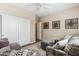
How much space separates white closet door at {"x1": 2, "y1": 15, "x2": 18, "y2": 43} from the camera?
1.33m

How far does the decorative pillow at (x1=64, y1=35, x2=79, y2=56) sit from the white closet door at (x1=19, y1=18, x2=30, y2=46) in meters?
0.66

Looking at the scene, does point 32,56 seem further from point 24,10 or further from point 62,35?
point 24,10

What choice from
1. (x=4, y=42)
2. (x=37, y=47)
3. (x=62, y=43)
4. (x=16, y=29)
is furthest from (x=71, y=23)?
(x=4, y=42)

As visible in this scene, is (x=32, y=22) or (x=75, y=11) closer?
(x=75, y=11)

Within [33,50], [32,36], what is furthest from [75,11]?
[33,50]

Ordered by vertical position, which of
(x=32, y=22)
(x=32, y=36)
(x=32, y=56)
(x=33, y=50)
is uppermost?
(x=32, y=22)

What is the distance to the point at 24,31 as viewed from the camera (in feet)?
4.87

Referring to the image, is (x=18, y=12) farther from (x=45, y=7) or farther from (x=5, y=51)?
(x=5, y=51)

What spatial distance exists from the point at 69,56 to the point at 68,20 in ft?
1.89

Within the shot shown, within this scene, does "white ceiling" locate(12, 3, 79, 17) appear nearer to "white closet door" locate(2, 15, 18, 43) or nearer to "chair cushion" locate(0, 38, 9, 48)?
"white closet door" locate(2, 15, 18, 43)

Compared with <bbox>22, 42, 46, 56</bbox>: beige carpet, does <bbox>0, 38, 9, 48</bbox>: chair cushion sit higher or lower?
higher

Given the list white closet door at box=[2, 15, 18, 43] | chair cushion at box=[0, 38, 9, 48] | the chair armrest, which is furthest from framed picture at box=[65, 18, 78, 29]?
chair cushion at box=[0, 38, 9, 48]

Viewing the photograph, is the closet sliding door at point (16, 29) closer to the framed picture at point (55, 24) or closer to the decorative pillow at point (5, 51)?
the decorative pillow at point (5, 51)

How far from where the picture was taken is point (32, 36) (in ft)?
4.97
